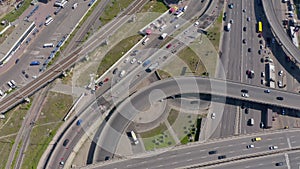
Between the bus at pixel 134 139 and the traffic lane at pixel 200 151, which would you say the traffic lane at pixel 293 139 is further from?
the bus at pixel 134 139

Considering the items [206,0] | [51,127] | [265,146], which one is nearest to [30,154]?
[51,127]

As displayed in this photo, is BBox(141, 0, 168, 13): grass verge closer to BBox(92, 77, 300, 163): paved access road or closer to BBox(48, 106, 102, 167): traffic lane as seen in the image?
BBox(92, 77, 300, 163): paved access road

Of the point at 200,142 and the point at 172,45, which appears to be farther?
the point at 172,45

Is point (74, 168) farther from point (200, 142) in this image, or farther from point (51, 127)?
point (200, 142)

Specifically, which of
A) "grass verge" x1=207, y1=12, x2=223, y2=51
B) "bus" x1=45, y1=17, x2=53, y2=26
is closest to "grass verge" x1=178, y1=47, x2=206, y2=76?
"grass verge" x1=207, y1=12, x2=223, y2=51

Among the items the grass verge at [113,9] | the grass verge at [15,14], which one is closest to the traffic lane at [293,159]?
the grass verge at [113,9]

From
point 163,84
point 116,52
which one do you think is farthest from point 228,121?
point 116,52

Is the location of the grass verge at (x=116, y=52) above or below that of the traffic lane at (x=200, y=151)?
above
